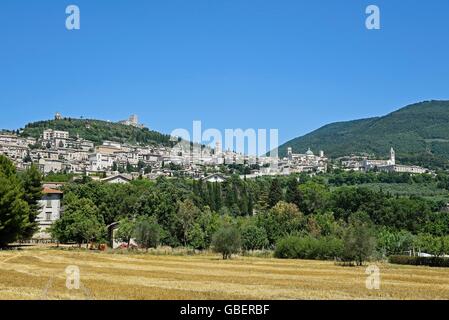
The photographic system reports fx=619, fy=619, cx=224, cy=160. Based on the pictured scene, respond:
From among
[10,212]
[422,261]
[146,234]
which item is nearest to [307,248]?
[422,261]

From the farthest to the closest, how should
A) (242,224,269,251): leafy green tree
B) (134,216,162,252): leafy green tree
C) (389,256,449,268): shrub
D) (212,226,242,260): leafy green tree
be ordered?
(242,224,269,251): leafy green tree → (134,216,162,252): leafy green tree → (212,226,242,260): leafy green tree → (389,256,449,268): shrub

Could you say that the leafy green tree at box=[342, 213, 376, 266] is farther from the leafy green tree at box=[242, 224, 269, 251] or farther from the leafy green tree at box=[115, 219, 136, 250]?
the leafy green tree at box=[115, 219, 136, 250]

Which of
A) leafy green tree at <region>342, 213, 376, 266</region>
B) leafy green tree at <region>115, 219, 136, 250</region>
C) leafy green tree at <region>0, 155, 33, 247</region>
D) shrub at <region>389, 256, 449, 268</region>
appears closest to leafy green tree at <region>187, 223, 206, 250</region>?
leafy green tree at <region>115, 219, 136, 250</region>

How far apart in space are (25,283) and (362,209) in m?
93.3

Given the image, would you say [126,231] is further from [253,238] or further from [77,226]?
[253,238]

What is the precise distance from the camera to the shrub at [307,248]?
71875 mm

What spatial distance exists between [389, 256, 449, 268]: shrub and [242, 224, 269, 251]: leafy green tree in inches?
882

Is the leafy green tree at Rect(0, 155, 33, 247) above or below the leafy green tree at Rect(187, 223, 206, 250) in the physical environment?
above

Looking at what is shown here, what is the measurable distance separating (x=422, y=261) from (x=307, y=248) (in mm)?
13759

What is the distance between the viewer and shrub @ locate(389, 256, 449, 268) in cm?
6469

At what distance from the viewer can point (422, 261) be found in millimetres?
66062

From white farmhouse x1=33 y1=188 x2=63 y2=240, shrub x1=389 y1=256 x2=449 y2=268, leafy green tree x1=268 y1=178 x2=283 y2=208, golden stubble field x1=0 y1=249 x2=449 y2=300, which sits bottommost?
shrub x1=389 y1=256 x2=449 y2=268
